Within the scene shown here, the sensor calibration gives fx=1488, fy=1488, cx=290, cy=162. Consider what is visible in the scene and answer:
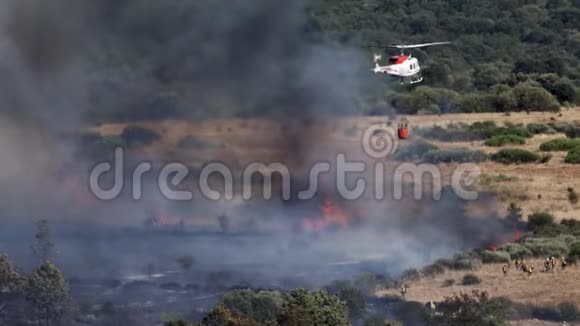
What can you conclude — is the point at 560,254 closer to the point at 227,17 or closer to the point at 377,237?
the point at 377,237

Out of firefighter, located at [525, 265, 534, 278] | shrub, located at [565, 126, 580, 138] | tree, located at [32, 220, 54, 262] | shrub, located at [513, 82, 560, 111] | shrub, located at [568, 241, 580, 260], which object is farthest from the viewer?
shrub, located at [513, 82, 560, 111]

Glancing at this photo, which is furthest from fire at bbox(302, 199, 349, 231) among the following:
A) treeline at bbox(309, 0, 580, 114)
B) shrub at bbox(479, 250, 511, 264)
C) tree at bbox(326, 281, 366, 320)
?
treeline at bbox(309, 0, 580, 114)

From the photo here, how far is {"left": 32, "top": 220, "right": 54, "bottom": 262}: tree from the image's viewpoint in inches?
2143

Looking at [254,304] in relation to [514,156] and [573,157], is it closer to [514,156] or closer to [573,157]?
[514,156]

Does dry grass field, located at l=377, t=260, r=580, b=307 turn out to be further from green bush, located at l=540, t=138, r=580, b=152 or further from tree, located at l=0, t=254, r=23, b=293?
green bush, located at l=540, t=138, r=580, b=152

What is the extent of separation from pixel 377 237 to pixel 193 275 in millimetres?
8878

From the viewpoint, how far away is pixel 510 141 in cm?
8894

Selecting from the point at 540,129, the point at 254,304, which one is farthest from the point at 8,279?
the point at 540,129

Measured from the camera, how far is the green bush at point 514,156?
272ft

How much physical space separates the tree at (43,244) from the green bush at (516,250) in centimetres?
1800

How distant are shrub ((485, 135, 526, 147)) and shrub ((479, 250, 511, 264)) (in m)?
29.7

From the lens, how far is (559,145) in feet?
286

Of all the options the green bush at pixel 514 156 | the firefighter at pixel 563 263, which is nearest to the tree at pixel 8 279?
the firefighter at pixel 563 263

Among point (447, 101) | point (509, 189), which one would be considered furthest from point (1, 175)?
point (447, 101)
